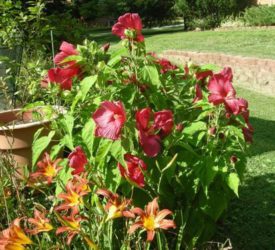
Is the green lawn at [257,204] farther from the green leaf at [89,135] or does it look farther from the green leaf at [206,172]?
the green leaf at [89,135]

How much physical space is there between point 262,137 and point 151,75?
11.6 feet

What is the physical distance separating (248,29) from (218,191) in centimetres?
1688

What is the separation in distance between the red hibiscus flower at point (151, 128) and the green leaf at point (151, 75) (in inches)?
11.8

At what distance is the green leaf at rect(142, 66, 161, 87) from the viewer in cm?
213

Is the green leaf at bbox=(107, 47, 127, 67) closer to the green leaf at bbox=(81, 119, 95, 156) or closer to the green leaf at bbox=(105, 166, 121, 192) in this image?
the green leaf at bbox=(81, 119, 95, 156)

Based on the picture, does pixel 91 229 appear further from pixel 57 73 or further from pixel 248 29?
pixel 248 29

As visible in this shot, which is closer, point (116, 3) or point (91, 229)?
point (91, 229)

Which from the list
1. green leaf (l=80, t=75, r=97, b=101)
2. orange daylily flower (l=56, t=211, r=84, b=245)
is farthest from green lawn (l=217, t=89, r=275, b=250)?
orange daylily flower (l=56, t=211, r=84, b=245)

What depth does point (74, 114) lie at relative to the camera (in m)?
2.31

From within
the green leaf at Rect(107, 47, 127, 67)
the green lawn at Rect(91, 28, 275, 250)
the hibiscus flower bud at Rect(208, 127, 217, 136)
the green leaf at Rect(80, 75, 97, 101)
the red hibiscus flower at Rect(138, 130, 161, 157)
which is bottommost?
the green lawn at Rect(91, 28, 275, 250)

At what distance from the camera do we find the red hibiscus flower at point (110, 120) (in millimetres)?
1721

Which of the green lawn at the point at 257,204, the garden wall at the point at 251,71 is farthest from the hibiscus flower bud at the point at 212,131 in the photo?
the garden wall at the point at 251,71

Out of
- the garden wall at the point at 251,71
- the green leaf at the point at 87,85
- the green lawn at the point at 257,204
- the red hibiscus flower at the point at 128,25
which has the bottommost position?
the green lawn at the point at 257,204

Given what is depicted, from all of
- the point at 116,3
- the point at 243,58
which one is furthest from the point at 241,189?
the point at 116,3
